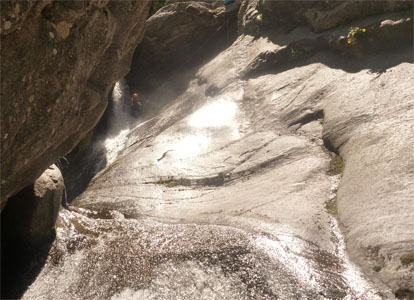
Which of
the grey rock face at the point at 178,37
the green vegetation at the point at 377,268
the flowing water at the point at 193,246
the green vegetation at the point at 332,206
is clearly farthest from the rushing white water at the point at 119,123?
the green vegetation at the point at 377,268

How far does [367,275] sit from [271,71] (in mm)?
9245

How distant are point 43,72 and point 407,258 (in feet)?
19.0

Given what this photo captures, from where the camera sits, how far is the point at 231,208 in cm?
914

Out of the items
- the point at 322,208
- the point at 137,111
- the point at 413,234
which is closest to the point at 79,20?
the point at 322,208

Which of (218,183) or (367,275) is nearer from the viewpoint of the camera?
(367,275)

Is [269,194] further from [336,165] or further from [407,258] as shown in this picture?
[407,258]

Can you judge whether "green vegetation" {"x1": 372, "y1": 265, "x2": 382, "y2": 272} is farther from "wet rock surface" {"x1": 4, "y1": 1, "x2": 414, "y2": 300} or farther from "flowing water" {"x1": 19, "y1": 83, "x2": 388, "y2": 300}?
"flowing water" {"x1": 19, "y1": 83, "x2": 388, "y2": 300}

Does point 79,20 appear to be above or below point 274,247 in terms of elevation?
above

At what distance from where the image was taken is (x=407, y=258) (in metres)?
6.15

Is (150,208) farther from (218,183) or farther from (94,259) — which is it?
(94,259)

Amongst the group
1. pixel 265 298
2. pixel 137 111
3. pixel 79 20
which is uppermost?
pixel 79 20

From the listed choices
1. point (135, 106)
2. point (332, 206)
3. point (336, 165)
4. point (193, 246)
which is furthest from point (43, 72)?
point (135, 106)

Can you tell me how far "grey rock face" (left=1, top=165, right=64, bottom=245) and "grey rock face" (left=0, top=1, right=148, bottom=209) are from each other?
0.80m

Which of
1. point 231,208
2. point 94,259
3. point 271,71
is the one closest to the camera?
point 94,259
